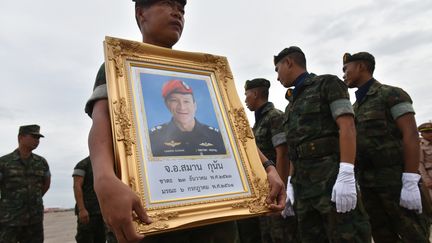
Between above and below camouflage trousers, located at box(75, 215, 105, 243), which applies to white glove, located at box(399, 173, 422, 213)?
below

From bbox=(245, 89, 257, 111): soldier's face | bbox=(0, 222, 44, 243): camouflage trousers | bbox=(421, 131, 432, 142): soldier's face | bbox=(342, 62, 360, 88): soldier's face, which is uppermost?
bbox=(245, 89, 257, 111): soldier's face

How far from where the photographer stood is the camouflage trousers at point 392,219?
3.10 meters

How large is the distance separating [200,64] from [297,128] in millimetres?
1689

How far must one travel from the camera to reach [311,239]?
2.79 metres

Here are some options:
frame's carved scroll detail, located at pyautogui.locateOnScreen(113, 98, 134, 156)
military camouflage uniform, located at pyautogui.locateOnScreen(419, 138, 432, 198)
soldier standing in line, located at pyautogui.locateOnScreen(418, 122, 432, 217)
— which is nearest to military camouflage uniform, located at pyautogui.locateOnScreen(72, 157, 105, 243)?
frame's carved scroll detail, located at pyautogui.locateOnScreen(113, 98, 134, 156)

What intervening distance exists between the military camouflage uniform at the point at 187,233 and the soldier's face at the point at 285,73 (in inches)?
90.9

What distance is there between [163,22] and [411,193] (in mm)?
2919

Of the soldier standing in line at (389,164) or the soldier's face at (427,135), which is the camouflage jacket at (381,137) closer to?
the soldier standing in line at (389,164)

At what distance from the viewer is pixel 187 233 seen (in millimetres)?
1363

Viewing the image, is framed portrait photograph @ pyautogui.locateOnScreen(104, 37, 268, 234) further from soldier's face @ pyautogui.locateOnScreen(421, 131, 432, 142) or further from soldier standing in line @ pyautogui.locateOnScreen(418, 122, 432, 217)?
soldier's face @ pyautogui.locateOnScreen(421, 131, 432, 142)

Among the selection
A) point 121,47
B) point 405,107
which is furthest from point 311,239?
point 121,47

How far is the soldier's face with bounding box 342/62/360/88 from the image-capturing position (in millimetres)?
3895

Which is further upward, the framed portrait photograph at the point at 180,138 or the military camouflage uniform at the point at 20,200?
the military camouflage uniform at the point at 20,200

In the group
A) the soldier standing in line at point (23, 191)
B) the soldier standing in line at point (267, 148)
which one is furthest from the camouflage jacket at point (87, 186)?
Result: the soldier standing in line at point (267, 148)
